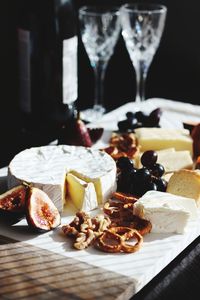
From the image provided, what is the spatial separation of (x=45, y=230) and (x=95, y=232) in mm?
96

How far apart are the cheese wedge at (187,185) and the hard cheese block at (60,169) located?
5.2 inches

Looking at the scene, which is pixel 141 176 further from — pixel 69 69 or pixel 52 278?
pixel 69 69

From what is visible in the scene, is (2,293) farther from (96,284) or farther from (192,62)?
(192,62)

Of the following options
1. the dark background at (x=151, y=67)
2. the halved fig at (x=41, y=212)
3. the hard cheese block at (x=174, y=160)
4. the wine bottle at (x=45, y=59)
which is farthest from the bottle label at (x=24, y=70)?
the halved fig at (x=41, y=212)

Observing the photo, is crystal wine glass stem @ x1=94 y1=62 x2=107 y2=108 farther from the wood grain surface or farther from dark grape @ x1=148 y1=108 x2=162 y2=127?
the wood grain surface

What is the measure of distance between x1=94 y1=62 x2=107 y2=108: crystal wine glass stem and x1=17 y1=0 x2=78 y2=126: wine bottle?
181 mm

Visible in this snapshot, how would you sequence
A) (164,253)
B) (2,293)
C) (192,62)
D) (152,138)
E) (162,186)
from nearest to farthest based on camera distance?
(2,293)
(164,253)
(162,186)
(152,138)
(192,62)

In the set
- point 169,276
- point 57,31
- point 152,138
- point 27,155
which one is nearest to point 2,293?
point 169,276

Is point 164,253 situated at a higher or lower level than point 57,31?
lower

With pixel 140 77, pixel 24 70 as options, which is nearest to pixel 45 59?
pixel 24 70

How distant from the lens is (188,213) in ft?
4.24

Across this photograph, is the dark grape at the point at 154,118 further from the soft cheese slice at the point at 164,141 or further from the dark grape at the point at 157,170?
the dark grape at the point at 157,170

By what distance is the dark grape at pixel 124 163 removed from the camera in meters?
1.49

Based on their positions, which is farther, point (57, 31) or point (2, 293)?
point (57, 31)
